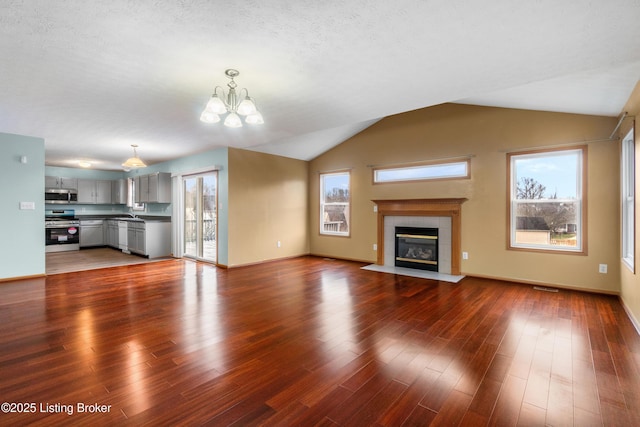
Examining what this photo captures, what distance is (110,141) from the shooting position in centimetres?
551

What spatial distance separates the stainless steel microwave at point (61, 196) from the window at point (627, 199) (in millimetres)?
11979

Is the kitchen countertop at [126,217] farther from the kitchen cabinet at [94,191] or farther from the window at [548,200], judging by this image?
the window at [548,200]

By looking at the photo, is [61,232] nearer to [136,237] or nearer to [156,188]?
[136,237]

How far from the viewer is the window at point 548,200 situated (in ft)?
14.4

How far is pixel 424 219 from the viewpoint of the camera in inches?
229

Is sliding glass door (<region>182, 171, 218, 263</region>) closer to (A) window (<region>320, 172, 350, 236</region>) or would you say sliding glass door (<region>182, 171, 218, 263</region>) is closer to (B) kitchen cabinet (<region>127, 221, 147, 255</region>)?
(B) kitchen cabinet (<region>127, 221, 147, 255</region>)

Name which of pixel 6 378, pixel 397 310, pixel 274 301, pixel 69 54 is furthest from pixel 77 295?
pixel 397 310

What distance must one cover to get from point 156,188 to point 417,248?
634 centimetres

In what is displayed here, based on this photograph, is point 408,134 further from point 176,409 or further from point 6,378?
point 6,378

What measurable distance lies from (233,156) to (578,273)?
241 inches

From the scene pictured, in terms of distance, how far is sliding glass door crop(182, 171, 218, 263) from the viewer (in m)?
6.62

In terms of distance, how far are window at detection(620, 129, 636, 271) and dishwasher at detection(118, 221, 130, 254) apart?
32.2 feet

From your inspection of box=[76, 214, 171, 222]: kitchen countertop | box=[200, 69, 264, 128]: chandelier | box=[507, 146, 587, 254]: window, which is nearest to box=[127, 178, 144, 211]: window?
box=[76, 214, 171, 222]: kitchen countertop

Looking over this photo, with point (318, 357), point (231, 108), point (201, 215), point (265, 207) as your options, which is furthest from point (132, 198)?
point (318, 357)
